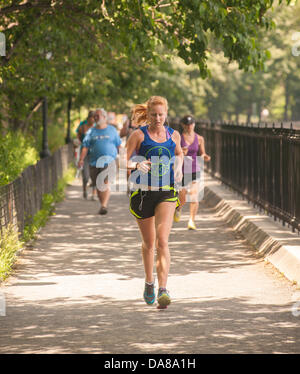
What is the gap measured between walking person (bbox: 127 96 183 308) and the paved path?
0.51m

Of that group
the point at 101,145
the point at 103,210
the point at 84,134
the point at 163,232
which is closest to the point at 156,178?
the point at 163,232

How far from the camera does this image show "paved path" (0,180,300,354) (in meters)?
6.98

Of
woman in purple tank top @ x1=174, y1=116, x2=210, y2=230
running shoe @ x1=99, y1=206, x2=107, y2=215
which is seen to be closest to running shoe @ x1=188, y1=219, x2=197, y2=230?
woman in purple tank top @ x1=174, y1=116, x2=210, y2=230

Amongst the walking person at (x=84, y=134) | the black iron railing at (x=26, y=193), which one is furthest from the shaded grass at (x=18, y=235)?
the walking person at (x=84, y=134)

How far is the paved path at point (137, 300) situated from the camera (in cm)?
698

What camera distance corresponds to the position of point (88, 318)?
7.95 m

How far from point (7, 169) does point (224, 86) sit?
2574 inches

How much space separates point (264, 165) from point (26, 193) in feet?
12.7

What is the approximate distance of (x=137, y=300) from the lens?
8.84m

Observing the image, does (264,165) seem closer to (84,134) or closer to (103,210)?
(103,210)

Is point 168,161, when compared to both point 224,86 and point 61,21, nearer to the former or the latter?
point 61,21

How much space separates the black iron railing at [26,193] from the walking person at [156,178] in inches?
121

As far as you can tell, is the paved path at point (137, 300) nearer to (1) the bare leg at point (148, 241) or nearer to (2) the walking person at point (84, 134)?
(1) the bare leg at point (148, 241)
